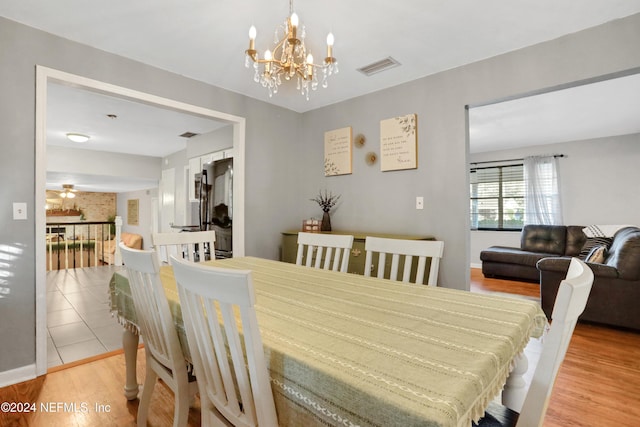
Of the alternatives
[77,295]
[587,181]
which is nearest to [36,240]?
[77,295]

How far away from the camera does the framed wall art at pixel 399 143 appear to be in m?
2.92

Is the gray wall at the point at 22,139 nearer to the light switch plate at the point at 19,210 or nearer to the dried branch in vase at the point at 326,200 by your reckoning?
the light switch plate at the point at 19,210

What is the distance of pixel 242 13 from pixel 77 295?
4.13 metres

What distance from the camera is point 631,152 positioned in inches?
196

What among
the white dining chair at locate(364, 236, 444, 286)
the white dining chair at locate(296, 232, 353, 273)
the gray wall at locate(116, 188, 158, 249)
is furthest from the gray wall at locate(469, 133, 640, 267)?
the gray wall at locate(116, 188, 158, 249)

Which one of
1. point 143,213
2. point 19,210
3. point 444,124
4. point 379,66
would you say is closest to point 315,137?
point 379,66

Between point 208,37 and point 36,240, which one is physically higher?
point 208,37

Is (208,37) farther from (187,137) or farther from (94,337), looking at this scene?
(187,137)

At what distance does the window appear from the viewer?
19.7ft

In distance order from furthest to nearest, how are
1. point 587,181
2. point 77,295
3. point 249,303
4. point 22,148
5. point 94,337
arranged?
point 587,181
point 77,295
point 94,337
point 22,148
point 249,303

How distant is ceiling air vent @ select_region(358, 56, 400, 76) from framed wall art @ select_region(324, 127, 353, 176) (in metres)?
0.73

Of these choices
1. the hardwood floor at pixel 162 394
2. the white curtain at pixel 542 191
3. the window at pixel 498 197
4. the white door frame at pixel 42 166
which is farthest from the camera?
the window at pixel 498 197

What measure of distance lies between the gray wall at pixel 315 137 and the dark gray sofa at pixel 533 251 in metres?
2.99

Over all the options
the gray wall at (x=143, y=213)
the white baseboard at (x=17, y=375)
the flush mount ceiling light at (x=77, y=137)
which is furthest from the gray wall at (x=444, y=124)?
the gray wall at (x=143, y=213)
